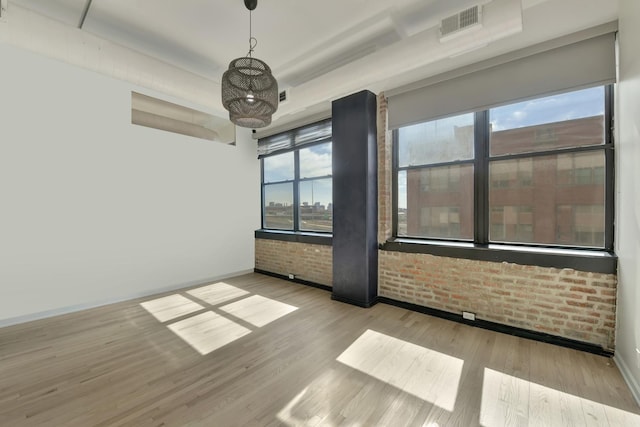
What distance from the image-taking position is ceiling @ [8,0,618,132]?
2.27 metres

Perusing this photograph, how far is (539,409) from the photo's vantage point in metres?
1.77

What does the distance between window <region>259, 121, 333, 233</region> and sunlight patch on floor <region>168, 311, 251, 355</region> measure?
2270 millimetres

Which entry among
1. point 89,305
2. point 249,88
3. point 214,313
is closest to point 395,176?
point 249,88

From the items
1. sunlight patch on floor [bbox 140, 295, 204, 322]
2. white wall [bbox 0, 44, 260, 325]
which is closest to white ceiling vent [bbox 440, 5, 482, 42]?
white wall [bbox 0, 44, 260, 325]

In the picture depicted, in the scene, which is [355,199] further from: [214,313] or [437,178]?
[214,313]

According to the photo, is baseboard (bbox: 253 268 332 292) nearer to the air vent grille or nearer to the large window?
the large window

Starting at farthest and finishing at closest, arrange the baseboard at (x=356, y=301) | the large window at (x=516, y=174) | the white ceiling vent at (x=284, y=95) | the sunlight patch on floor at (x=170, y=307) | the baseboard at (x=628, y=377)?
the white ceiling vent at (x=284, y=95) → the baseboard at (x=356, y=301) → the sunlight patch on floor at (x=170, y=307) → the large window at (x=516, y=174) → the baseboard at (x=628, y=377)

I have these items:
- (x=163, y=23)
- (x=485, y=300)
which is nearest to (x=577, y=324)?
(x=485, y=300)

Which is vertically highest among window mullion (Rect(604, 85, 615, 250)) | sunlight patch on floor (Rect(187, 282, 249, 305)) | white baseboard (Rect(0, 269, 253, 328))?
window mullion (Rect(604, 85, 615, 250))

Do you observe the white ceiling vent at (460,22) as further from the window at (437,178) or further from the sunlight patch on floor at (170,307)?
the sunlight patch on floor at (170,307)

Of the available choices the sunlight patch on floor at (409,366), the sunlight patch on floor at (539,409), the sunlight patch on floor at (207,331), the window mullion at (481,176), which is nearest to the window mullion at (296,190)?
the sunlight patch on floor at (207,331)

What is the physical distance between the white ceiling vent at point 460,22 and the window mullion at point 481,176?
3.75ft

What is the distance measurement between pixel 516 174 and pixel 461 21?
5.56 feet

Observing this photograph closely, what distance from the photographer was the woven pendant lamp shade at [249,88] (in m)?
2.18
